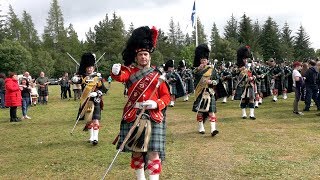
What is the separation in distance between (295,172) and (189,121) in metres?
6.55

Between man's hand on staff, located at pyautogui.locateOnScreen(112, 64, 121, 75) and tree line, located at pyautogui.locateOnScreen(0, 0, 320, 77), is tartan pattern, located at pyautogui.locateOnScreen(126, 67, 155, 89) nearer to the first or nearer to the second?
man's hand on staff, located at pyautogui.locateOnScreen(112, 64, 121, 75)

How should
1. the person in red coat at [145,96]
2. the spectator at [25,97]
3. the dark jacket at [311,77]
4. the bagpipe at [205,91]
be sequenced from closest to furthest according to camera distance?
the person in red coat at [145,96] < the bagpipe at [205,91] < the dark jacket at [311,77] < the spectator at [25,97]

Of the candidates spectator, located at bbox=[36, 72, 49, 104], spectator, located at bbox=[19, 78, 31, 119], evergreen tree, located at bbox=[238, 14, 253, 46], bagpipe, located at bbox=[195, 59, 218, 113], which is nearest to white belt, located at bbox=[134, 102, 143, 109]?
bagpipe, located at bbox=[195, 59, 218, 113]

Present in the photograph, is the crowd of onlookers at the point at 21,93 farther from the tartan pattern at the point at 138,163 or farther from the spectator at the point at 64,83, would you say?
the tartan pattern at the point at 138,163

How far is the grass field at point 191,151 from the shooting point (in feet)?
22.7

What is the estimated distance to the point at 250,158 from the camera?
7.68 m

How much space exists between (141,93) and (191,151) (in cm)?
321

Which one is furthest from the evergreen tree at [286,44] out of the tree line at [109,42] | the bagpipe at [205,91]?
the bagpipe at [205,91]

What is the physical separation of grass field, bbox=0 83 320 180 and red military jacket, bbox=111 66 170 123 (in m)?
1.45

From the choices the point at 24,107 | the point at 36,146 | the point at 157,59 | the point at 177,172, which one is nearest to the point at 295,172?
the point at 177,172

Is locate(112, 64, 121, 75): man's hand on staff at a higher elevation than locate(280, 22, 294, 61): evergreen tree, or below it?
below

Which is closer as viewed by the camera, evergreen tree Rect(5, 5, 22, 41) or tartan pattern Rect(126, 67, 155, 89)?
tartan pattern Rect(126, 67, 155, 89)

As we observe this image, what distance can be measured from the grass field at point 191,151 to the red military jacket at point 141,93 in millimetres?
1447

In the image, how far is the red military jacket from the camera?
18.7 feet
